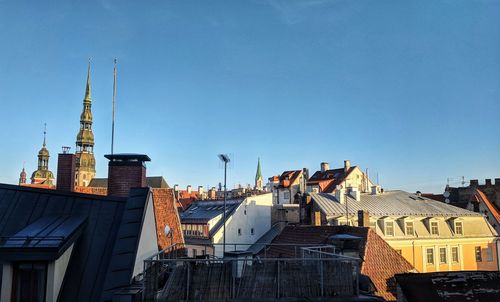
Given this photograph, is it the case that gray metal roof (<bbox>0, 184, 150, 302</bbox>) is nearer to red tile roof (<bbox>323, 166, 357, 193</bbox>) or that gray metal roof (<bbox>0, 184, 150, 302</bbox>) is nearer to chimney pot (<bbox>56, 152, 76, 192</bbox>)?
chimney pot (<bbox>56, 152, 76, 192</bbox>)

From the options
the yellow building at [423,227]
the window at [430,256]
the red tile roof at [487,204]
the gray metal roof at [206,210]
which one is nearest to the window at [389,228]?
the yellow building at [423,227]

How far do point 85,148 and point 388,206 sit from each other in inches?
4343

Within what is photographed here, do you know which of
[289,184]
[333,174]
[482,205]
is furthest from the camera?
[333,174]

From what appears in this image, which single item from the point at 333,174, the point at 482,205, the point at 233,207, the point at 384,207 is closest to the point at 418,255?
the point at 384,207

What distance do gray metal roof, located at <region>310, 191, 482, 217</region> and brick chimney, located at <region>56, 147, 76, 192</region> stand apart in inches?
1056

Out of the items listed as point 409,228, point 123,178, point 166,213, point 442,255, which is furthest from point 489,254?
point 123,178

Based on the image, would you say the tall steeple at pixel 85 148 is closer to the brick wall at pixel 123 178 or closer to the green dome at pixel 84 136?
the green dome at pixel 84 136

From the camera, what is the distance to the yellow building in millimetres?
34969

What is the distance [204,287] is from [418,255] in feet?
98.8

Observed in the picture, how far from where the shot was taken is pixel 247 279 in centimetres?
931

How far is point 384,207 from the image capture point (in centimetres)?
3800

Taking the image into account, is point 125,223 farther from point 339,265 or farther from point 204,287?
point 339,265

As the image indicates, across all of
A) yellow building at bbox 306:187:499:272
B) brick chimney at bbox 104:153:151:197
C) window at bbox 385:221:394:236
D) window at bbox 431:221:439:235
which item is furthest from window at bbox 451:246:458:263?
brick chimney at bbox 104:153:151:197

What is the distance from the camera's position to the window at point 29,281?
838 cm
